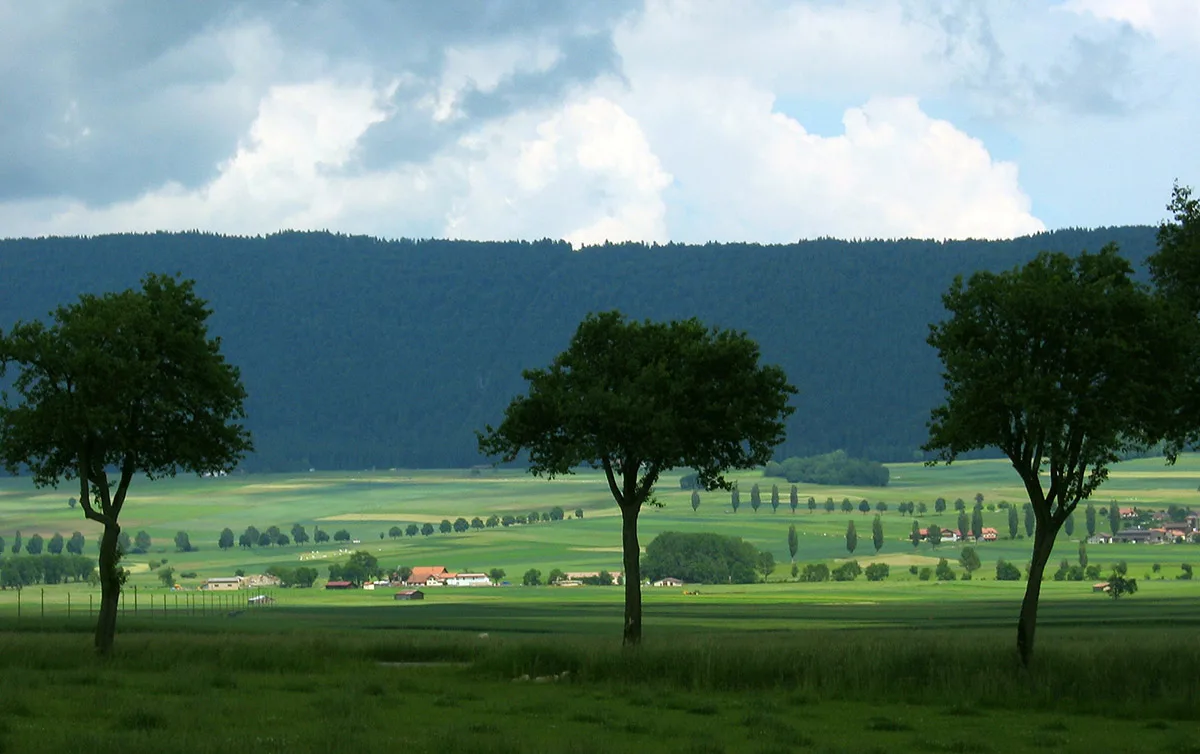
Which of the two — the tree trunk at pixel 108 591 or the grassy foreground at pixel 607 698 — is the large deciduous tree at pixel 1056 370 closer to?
the grassy foreground at pixel 607 698

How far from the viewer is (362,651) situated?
56.6 m

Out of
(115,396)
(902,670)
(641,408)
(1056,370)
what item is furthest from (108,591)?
(1056,370)

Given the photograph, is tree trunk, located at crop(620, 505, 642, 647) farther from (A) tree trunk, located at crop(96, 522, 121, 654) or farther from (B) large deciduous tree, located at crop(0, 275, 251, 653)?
A: (A) tree trunk, located at crop(96, 522, 121, 654)

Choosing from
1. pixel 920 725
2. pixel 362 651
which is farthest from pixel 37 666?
pixel 920 725

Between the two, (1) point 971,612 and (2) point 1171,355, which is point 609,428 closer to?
(2) point 1171,355

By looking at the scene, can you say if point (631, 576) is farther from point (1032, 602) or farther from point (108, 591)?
point (108, 591)

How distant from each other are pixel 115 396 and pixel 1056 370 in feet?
104

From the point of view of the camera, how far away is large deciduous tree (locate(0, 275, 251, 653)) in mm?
56438

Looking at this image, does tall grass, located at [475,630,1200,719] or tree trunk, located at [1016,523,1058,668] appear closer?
tall grass, located at [475,630,1200,719]

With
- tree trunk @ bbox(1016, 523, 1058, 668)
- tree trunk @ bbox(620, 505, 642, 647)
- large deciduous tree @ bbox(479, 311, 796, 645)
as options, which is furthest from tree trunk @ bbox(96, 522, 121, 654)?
tree trunk @ bbox(1016, 523, 1058, 668)

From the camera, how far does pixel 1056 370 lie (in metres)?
50.2

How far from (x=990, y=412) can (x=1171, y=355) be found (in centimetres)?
613

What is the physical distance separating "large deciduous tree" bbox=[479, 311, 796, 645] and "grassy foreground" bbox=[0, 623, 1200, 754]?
1129cm

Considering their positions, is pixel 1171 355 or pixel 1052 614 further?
pixel 1052 614
